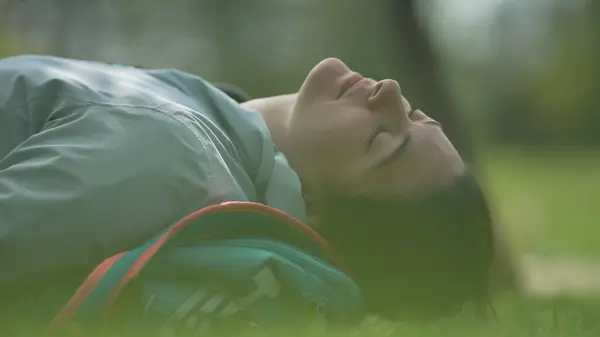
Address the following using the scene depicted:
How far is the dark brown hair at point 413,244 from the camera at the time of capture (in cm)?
87

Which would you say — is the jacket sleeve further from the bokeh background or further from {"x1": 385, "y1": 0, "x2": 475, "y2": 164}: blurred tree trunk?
{"x1": 385, "y1": 0, "x2": 475, "y2": 164}: blurred tree trunk

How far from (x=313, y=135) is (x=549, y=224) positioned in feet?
3.24

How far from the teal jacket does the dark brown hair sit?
47 mm

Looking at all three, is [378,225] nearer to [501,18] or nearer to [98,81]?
[98,81]

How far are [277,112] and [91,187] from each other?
1.09 feet

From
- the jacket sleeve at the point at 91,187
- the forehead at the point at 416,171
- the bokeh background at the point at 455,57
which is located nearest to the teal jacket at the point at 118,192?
the jacket sleeve at the point at 91,187

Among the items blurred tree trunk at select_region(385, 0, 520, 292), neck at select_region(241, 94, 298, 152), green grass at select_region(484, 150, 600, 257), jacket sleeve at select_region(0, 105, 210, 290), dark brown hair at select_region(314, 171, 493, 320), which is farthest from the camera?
green grass at select_region(484, 150, 600, 257)

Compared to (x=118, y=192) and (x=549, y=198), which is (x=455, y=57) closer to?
(x=549, y=198)

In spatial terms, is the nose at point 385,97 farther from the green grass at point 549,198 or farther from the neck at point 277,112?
the green grass at point 549,198

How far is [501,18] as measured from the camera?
183cm

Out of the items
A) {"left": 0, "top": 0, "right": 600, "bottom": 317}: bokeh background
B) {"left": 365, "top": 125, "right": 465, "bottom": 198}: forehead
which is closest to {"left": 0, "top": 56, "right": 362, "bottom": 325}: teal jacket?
{"left": 365, "top": 125, "right": 465, "bottom": 198}: forehead

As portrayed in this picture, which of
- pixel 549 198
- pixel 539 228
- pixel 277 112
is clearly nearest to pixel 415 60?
pixel 539 228

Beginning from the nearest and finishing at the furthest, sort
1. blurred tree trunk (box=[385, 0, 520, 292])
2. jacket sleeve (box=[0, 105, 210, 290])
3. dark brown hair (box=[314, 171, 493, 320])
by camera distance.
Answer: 1. jacket sleeve (box=[0, 105, 210, 290])
2. dark brown hair (box=[314, 171, 493, 320])
3. blurred tree trunk (box=[385, 0, 520, 292])

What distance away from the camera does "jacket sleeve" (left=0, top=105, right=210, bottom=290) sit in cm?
70
